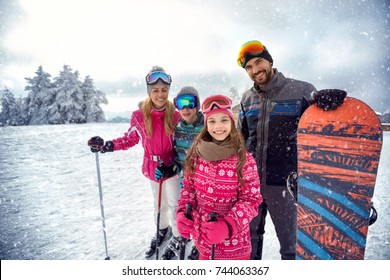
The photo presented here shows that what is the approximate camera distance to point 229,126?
1.73m

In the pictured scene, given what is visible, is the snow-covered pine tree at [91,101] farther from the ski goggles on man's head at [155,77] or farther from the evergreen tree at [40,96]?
the ski goggles on man's head at [155,77]

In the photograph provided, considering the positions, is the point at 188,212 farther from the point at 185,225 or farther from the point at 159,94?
the point at 159,94

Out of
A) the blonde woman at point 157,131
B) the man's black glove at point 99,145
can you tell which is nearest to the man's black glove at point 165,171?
the blonde woman at point 157,131

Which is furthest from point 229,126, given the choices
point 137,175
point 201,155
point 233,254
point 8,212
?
point 137,175

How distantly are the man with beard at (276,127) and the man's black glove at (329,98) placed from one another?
0.12 metres

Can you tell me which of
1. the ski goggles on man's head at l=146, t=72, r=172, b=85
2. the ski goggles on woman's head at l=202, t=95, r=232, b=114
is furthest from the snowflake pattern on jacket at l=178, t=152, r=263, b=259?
the ski goggles on man's head at l=146, t=72, r=172, b=85

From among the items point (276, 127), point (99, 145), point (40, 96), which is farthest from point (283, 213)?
point (40, 96)

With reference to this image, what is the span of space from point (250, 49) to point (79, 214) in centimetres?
386

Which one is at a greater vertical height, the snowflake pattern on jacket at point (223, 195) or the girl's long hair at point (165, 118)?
the girl's long hair at point (165, 118)

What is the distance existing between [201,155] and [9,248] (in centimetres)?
312

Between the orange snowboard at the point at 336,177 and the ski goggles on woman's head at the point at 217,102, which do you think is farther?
the orange snowboard at the point at 336,177

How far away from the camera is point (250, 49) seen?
2203 mm

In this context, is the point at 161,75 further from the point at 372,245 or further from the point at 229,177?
the point at 372,245

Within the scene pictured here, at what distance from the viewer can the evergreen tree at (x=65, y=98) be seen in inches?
981
